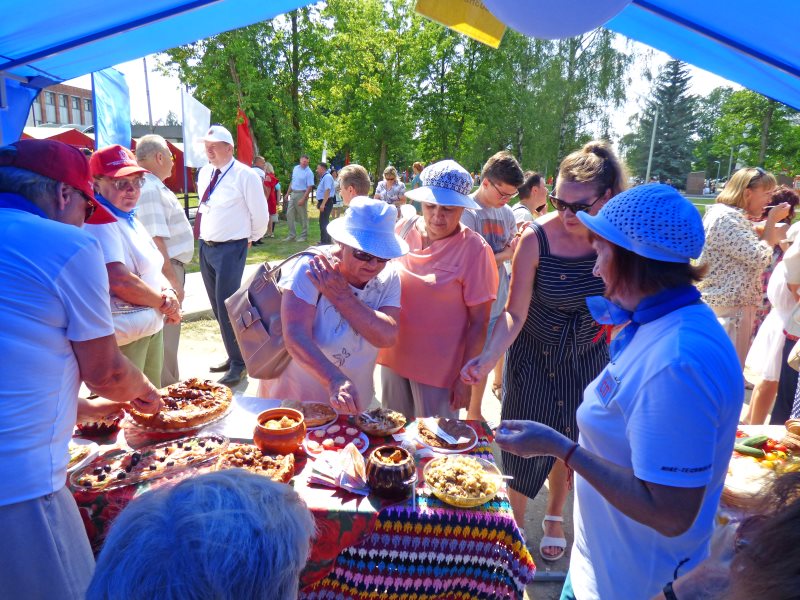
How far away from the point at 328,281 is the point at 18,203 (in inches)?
48.0

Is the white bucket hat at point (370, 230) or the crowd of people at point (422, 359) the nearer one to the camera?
the crowd of people at point (422, 359)

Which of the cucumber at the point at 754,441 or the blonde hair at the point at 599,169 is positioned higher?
the blonde hair at the point at 599,169

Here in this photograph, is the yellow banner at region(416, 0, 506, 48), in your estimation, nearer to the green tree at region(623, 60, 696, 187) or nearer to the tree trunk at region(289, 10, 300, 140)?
the tree trunk at region(289, 10, 300, 140)

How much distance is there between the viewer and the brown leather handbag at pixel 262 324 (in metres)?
2.50

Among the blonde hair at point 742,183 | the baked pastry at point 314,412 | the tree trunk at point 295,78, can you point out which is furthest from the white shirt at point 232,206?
the tree trunk at point 295,78

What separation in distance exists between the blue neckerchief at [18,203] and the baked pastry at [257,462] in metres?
1.05

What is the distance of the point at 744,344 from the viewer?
14.5 ft

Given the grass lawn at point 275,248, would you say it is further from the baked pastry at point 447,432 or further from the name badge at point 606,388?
the name badge at point 606,388

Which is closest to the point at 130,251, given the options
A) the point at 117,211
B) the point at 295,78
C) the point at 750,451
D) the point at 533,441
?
the point at 117,211

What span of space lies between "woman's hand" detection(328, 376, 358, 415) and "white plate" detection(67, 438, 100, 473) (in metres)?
0.96

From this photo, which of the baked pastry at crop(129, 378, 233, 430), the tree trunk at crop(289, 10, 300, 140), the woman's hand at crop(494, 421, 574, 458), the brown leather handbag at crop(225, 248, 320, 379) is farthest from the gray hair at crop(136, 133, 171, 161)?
the tree trunk at crop(289, 10, 300, 140)

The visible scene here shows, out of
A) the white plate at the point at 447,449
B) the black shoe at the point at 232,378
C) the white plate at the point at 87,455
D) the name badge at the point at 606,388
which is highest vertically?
the name badge at the point at 606,388

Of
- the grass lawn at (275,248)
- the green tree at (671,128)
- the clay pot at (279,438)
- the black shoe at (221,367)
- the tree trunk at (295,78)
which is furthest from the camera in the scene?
the green tree at (671,128)

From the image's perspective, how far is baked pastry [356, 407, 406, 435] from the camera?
2104 mm
